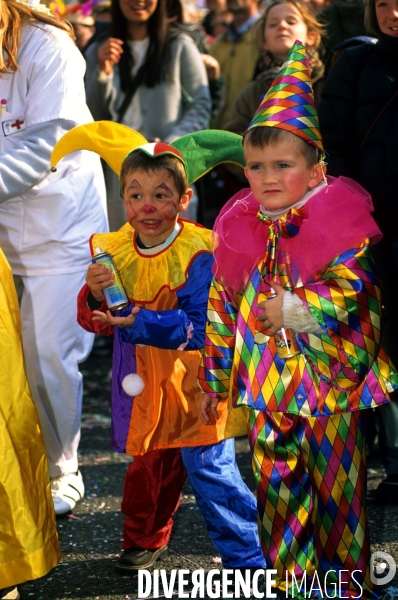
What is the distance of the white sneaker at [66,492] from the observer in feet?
13.0

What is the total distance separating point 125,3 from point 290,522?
135 inches

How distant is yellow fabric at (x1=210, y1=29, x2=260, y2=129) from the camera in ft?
22.9

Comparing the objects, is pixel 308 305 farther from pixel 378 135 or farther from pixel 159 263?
pixel 378 135

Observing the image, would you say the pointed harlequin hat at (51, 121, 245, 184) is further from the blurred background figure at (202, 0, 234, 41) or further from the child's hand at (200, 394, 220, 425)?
the blurred background figure at (202, 0, 234, 41)

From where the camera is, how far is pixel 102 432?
5164 millimetres

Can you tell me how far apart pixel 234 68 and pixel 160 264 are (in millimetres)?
4168

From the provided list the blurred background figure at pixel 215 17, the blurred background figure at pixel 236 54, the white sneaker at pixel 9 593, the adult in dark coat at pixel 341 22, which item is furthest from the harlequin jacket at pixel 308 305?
the blurred background figure at pixel 215 17

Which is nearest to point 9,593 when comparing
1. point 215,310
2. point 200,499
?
point 200,499

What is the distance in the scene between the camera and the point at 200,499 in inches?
129

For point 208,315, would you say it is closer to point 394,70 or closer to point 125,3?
point 394,70

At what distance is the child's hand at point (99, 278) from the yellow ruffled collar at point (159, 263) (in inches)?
6.6

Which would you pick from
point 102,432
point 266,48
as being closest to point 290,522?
point 102,432

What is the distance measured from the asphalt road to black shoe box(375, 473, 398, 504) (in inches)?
1.4

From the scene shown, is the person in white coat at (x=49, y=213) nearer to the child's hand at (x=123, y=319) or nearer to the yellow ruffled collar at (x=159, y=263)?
the yellow ruffled collar at (x=159, y=263)
